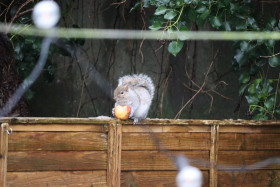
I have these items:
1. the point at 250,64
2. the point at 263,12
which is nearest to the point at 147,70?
the point at 250,64

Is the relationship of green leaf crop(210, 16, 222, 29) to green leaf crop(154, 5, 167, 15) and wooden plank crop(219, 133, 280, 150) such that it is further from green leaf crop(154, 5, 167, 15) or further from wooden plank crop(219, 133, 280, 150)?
wooden plank crop(219, 133, 280, 150)

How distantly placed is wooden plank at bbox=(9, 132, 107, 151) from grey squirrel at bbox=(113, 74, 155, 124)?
0.19m

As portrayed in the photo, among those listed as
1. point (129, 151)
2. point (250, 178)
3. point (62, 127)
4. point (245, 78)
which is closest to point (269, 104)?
point (245, 78)

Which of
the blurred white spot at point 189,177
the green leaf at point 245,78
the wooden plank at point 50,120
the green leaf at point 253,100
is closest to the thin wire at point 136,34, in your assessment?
the green leaf at point 245,78

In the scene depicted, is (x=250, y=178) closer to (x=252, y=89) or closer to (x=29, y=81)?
(x=252, y=89)

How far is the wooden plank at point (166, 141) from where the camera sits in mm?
1883

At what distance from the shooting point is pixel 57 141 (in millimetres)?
1799

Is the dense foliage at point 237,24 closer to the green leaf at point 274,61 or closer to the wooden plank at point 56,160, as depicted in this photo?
the green leaf at point 274,61

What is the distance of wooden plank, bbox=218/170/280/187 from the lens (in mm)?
1978

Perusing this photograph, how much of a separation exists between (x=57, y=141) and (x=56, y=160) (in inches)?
3.3

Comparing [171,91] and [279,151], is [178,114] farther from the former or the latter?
[279,151]

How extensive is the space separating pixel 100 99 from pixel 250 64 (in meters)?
1.02

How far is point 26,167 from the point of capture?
1.77 meters

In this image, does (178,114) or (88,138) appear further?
(178,114)
